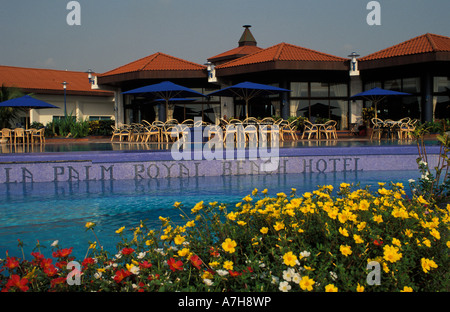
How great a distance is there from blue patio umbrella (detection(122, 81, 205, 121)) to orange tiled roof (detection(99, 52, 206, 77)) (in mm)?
5106

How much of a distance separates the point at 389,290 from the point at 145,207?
14.1 ft

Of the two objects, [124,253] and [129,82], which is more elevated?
[129,82]

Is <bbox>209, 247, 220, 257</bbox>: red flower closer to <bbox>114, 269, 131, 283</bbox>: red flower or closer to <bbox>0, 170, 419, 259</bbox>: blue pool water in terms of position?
<bbox>114, 269, 131, 283</bbox>: red flower

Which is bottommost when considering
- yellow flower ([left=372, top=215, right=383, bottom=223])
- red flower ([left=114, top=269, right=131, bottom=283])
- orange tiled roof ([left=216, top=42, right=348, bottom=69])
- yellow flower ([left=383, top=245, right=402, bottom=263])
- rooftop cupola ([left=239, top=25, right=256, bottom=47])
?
red flower ([left=114, top=269, right=131, bottom=283])

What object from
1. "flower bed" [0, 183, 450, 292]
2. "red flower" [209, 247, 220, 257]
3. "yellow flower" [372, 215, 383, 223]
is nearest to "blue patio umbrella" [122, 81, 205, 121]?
"flower bed" [0, 183, 450, 292]

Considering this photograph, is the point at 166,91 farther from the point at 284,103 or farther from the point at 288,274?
the point at 288,274

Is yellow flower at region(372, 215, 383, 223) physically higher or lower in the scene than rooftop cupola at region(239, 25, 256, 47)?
lower

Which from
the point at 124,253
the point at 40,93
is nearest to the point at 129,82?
the point at 40,93

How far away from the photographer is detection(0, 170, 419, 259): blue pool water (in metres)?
4.41

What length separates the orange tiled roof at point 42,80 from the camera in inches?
1049

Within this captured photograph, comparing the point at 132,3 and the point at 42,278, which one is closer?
the point at 42,278

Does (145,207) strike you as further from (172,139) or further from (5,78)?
(5,78)
